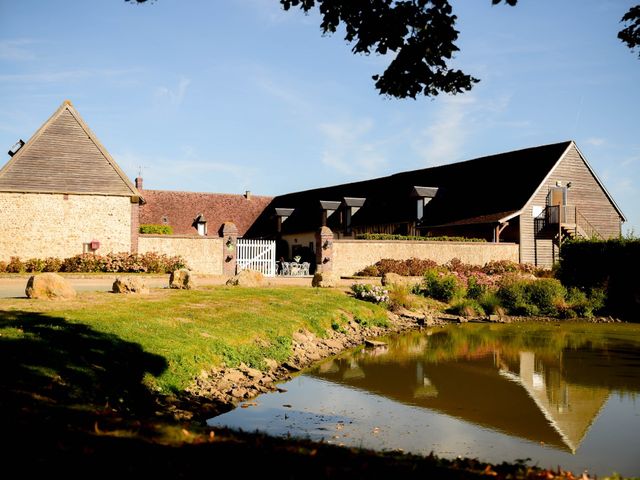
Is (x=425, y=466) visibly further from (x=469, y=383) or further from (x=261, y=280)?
(x=261, y=280)

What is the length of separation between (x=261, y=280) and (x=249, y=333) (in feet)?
29.6

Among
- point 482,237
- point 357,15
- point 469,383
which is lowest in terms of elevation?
point 469,383

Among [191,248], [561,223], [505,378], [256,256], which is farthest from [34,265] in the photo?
[561,223]

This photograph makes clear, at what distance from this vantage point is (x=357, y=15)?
8.08 metres

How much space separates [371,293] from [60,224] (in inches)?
663

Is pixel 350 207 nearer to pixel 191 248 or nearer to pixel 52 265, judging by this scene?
pixel 191 248

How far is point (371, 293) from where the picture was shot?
73.9 ft

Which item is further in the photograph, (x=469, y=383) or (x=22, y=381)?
(x=469, y=383)

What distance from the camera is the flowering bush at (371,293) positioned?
2247 cm

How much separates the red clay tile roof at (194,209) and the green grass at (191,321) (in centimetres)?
2741

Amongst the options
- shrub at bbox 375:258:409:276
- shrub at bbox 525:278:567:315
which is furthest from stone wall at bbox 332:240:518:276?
shrub at bbox 525:278:567:315

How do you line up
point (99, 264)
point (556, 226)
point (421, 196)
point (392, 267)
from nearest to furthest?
point (99, 264)
point (392, 267)
point (556, 226)
point (421, 196)

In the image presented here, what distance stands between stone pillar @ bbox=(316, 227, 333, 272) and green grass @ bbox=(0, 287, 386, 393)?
1137cm

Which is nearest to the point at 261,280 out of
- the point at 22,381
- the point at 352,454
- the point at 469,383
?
the point at 469,383
